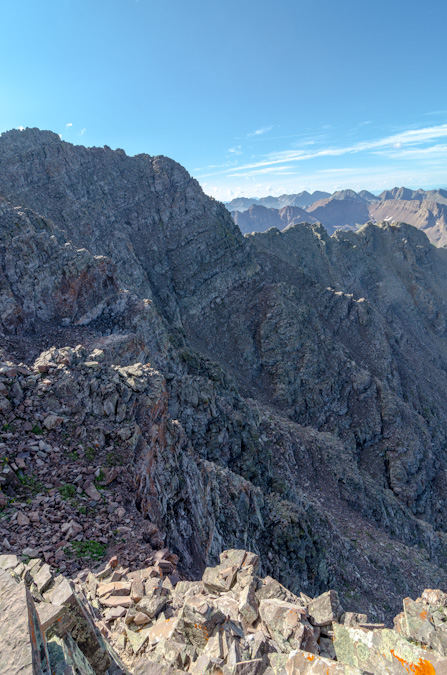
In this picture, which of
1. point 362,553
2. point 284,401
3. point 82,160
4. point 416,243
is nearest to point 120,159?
point 82,160

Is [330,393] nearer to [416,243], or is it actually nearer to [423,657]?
[423,657]

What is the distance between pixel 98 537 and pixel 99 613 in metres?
2.26

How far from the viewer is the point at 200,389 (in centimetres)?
2995

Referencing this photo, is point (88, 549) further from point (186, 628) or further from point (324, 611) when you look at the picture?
point (324, 611)

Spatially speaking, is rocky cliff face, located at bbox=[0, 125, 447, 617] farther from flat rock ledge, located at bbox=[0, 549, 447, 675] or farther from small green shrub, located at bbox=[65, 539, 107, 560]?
flat rock ledge, located at bbox=[0, 549, 447, 675]

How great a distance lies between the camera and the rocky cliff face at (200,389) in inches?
525

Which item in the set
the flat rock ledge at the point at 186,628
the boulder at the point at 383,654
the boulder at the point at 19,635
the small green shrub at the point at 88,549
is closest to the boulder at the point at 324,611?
the flat rock ledge at the point at 186,628

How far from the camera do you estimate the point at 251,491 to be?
2248 centimetres

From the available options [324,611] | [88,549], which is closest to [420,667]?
[324,611]

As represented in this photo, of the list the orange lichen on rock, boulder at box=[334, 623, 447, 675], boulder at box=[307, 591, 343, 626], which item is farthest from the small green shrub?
the orange lichen on rock

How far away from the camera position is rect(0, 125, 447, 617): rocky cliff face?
1334 centimetres

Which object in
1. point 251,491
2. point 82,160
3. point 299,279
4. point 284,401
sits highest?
point 82,160

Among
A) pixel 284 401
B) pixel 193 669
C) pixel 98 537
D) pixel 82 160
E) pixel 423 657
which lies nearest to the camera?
pixel 193 669

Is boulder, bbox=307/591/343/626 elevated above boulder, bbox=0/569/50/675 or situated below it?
below
